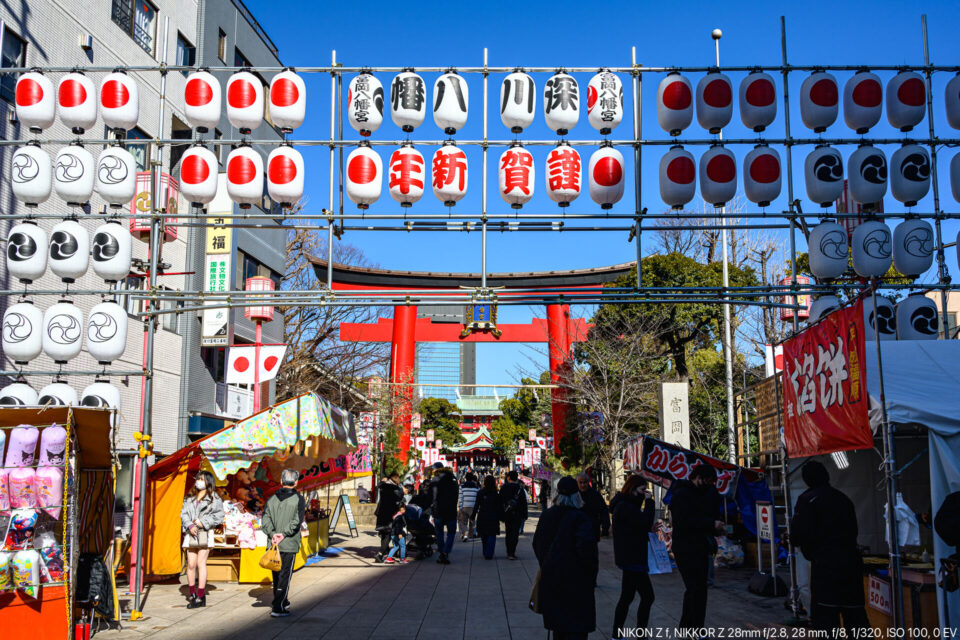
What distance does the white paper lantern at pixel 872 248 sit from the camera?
443 inches

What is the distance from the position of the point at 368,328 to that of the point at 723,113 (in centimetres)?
3590

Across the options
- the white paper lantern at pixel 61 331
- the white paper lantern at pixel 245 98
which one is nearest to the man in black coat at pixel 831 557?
the white paper lantern at pixel 245 98

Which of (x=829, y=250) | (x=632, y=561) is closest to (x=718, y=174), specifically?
(x=829, y=250)

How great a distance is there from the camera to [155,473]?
40.8 ft

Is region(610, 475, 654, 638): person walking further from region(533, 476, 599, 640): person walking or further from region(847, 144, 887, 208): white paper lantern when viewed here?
region(847, 144, 887, 208): white paper lantern

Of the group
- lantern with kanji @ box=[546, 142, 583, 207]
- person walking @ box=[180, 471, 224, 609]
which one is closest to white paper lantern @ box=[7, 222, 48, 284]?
person walking @ box=[180, 471, 224, 609]

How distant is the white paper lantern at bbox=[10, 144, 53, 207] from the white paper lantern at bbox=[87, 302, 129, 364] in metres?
1.94

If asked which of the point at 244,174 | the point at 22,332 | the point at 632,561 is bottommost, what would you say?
the point at 632,561

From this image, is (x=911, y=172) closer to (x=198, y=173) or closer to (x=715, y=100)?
(x=715, y=100)

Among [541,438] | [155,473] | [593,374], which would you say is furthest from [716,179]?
[541,438]

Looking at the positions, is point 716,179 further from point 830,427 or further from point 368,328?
point 368,328

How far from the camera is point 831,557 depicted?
6.36m

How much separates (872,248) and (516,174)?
5.12 m

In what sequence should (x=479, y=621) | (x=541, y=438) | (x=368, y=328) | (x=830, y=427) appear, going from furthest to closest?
1. (x=541, y=438)
2. (x=368, y=328)
3. (x=479, y=621)
4. (x=830, y=427)
